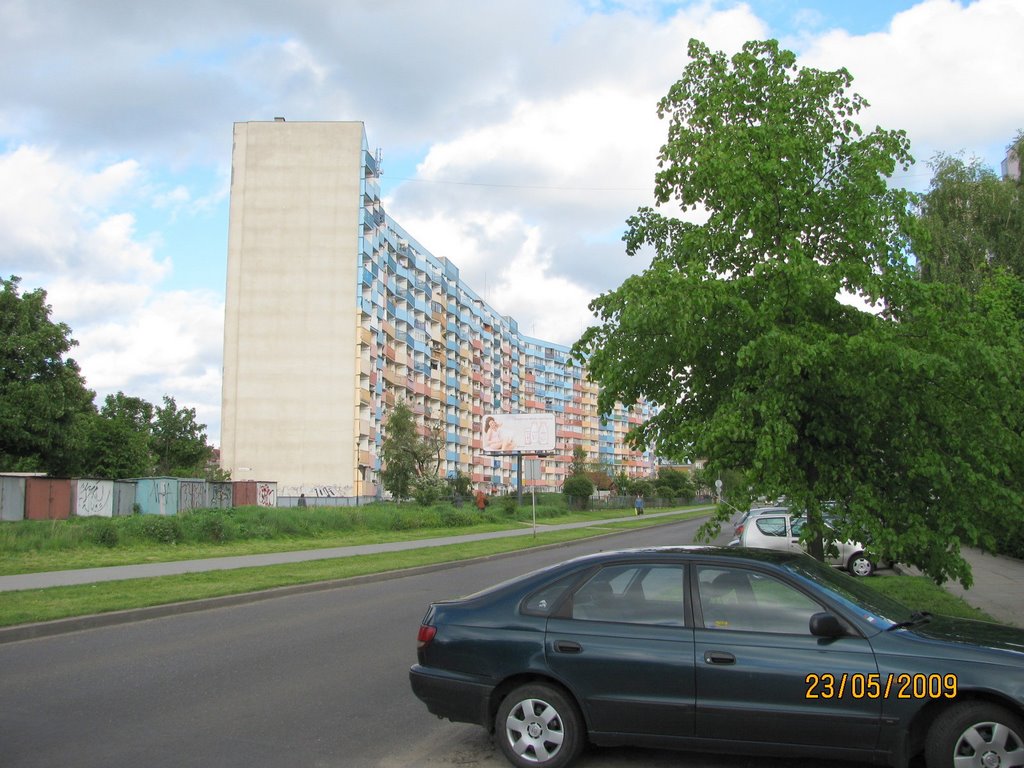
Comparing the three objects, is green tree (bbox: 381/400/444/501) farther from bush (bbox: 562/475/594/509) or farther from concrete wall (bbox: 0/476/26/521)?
concrete wall (bbox: 0/476/26/521)

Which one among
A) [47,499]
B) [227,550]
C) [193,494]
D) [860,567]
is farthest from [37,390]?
[860,567]

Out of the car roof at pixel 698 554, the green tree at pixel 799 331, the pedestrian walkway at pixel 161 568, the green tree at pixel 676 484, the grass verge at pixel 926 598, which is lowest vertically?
the green tree at pixel 676 484

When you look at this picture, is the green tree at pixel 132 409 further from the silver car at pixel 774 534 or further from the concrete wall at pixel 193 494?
the silver car at pixel 774 534

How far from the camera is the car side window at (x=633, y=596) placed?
17.5 feet

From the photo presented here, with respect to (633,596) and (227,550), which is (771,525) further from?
(633,596)

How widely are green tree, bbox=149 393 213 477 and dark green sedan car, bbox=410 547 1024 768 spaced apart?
90202 millimetres

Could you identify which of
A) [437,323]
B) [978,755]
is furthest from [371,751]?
[437,323]

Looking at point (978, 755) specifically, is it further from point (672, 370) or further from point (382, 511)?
point (382, 511)

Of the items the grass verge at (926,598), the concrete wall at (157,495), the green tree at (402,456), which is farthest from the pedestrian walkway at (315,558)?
the green tree at (402,456)

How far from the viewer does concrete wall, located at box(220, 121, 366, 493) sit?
2744 inches

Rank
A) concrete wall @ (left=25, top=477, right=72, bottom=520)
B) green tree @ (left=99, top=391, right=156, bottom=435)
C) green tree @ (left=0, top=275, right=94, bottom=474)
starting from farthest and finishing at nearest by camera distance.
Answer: green tree @ (left=99, top=391, right=156, bottom=435) → green tree @ (left=0, top=275, right=94, bottom=474) → concrete wall @ (left=25, top=477, right=72, bottom=520)

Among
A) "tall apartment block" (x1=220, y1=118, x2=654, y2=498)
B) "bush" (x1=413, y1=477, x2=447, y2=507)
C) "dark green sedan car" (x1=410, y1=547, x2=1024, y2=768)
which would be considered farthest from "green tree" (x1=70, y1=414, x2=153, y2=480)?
"dark green sedan car" (x1=410, y1=547, x2=1024, y2=768)

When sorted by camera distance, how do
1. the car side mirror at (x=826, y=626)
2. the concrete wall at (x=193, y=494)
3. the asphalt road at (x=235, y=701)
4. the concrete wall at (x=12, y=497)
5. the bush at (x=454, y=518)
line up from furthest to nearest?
the bush at (x=454, y=518), the concrete wall at (x=193, y=494), the concrete wall at (x=12, y=497), the asphalt road at (x=235, y=701), the car side mirror at (x=826, y=626)

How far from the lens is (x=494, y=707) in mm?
5461
